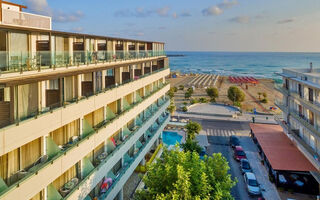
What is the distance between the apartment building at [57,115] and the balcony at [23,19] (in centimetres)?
6

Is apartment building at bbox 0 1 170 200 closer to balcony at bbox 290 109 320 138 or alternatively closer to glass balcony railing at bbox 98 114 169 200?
glass balcony railing at bbox 98 114 169 200

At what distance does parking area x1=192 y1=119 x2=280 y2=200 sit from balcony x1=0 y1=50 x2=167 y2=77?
1793 centimetres

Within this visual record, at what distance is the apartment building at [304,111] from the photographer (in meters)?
23.6

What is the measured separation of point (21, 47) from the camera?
12234mm


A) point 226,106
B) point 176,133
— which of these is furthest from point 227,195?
point 226,106

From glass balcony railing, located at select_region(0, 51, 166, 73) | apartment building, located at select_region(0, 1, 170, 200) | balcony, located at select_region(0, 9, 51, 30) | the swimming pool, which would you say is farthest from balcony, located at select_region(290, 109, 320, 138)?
balcony, located at select_region(0, 9, 51, 30)

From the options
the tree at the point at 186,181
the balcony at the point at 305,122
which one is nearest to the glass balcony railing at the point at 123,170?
the tree at the point at 186,181

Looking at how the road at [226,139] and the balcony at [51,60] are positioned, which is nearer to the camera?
the balcony at [51,60]

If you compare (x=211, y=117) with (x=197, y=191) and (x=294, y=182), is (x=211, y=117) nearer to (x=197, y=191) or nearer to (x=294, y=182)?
(x=294, y=182)

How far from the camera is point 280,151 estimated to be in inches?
1086

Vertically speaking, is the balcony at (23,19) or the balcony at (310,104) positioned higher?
the balcony at (23,19)

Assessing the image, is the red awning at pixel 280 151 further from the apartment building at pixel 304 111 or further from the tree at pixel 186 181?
the tree at pixel 186 181

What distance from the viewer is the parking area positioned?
24.0 meters

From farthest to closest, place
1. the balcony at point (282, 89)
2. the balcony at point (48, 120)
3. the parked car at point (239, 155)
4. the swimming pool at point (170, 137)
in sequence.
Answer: the swimming pool at point (170, 137) < the balcony at point (282, 89) < the parked car at point (239, 155) < the balcony at point (48, 120)
